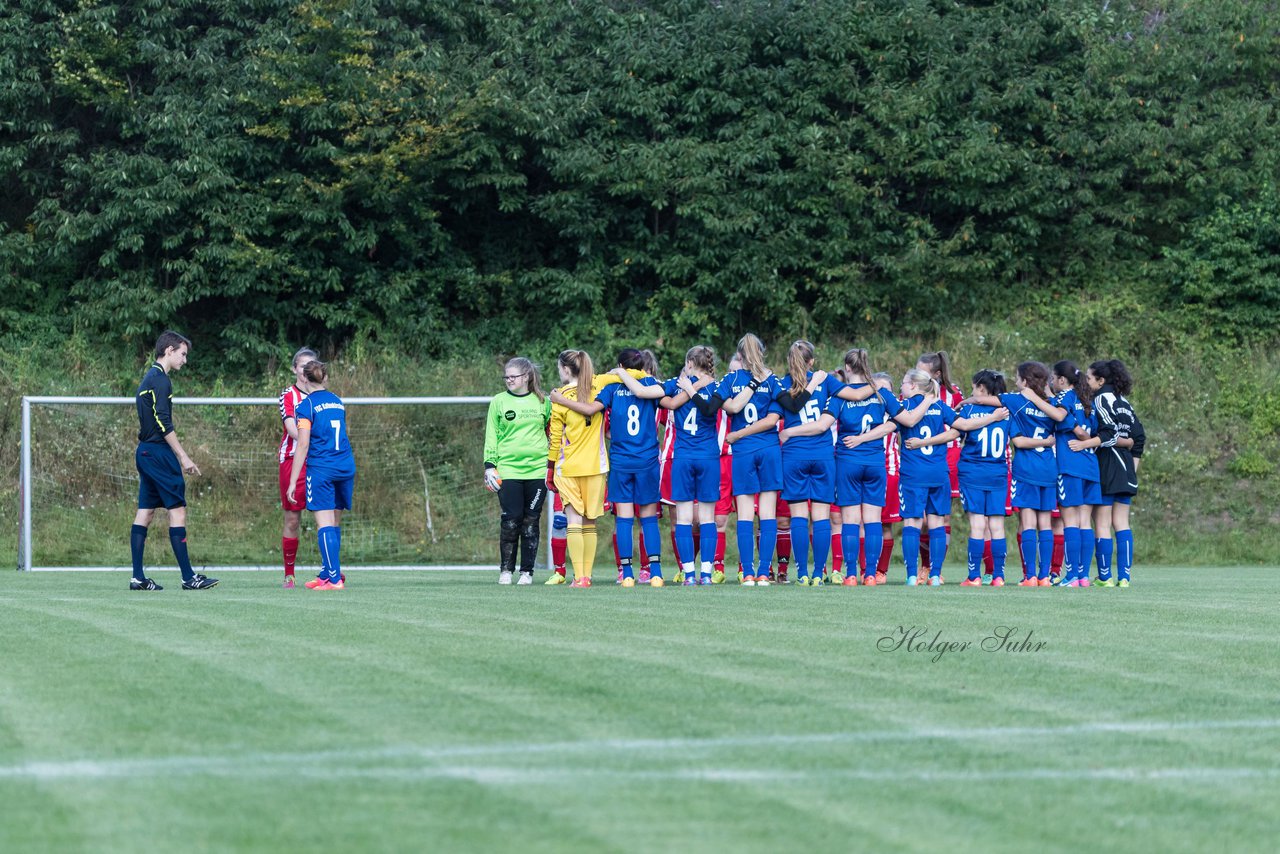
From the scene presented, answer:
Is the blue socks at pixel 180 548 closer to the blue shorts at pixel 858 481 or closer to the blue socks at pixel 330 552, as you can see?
the blue socks at pixel 330 552


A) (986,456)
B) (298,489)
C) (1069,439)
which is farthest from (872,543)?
(298,489)

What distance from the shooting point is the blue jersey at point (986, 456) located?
48.1 feet

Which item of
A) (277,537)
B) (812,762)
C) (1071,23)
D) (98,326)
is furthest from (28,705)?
(1071,23)

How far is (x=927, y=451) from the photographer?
1454 centimetres

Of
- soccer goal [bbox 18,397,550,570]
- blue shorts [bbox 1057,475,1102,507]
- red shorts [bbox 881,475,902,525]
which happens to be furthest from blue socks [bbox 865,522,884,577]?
soccer goal [bbox 18,397,550,570]

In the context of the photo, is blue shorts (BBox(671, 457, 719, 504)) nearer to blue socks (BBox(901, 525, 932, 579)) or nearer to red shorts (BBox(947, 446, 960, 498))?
blue socks (BBox(901, 525, 932, 579))

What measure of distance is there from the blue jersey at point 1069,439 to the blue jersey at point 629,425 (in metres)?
3.90

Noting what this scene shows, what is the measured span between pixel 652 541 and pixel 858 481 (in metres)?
1.93

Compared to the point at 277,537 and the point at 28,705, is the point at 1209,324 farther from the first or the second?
the point at 28,705

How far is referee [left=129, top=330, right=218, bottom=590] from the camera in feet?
42.6

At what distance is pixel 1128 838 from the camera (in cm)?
425

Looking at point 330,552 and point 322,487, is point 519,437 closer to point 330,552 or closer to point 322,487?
point 322,487

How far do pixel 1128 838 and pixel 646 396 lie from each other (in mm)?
9247

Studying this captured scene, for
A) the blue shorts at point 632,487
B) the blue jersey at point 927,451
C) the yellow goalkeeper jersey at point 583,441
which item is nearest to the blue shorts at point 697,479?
the blue shorts at point 632,487
